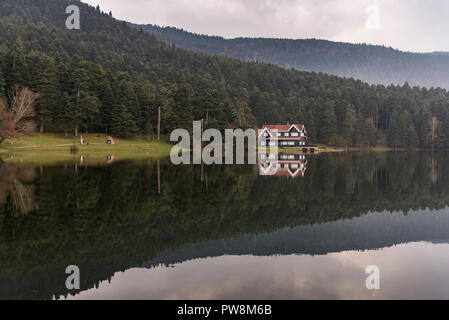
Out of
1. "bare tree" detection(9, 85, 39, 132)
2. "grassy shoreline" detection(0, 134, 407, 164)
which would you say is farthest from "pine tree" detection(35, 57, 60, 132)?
"grassy shoreline" detection(0, 134, 407, 164)

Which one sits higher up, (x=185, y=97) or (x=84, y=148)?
(x=185, y=97)

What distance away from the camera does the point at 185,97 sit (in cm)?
9406

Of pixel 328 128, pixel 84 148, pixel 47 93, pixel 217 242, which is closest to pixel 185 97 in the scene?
pixel 84 148

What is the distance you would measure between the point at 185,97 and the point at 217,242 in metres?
82.8

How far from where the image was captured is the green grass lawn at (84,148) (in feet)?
203

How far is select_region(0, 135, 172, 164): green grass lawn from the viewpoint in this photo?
62.0m

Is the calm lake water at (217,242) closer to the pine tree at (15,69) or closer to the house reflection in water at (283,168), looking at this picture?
the house reflection in water at (283,168)

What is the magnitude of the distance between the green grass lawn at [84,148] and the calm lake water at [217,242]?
37793mm

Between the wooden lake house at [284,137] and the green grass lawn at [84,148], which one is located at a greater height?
the wooden lake house at [284,137]

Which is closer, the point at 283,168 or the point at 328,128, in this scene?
the point at 283,168

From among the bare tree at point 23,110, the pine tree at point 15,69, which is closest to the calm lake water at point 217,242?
the bare tree at point 23,110

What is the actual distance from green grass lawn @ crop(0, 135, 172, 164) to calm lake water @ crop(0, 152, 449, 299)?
1488 inches

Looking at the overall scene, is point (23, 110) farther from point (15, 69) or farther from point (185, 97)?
point (185, 97)

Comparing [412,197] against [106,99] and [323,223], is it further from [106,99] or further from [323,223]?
[106,99]
